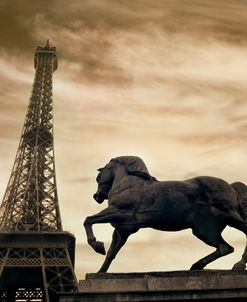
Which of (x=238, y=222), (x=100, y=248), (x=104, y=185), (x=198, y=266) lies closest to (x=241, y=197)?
(x=238, y=222)

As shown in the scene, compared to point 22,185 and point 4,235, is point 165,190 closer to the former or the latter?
point 4,235

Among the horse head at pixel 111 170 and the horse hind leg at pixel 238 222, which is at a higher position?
the horse head at pixel 111 170

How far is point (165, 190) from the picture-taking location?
1123 centimetres

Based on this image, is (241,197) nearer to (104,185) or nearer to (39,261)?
(104,185)

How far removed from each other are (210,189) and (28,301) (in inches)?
2017

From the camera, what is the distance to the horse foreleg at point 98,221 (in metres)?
11.0

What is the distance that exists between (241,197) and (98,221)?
324cm

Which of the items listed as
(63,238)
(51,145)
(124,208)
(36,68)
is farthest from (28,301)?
(124,208)

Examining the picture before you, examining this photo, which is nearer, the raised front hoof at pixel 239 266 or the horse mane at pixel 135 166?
the raised front hoof at pixel 239 266

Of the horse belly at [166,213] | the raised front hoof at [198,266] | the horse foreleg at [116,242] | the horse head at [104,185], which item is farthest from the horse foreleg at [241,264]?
the horse head at [104,185]

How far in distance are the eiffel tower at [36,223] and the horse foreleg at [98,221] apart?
35.7 meters

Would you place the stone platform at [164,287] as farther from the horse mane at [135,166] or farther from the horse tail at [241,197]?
the horse mane at [135,166]

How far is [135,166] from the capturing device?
1183 centimetres

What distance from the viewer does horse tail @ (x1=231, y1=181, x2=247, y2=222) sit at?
37.9 feet
